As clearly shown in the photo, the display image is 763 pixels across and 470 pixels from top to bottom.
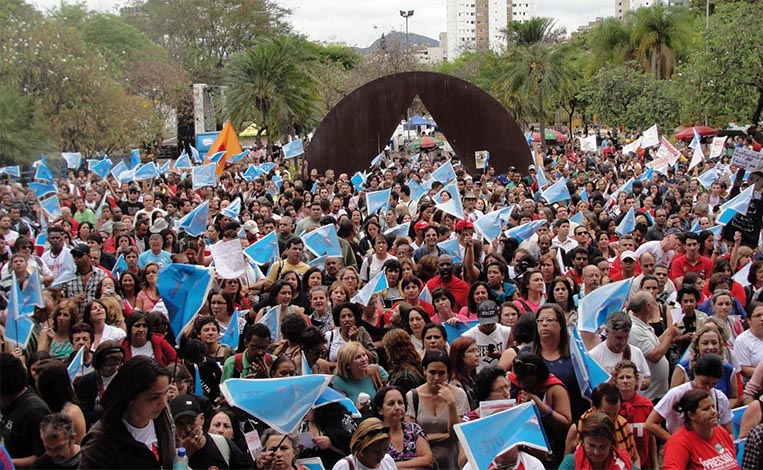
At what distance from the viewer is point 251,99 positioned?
3656 centimetres

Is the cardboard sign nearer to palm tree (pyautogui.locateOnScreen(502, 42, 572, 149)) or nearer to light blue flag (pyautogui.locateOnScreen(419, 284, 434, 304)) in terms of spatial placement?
light blue flag (pyautogui.locateOnScreen(419, 284, 434, 304))

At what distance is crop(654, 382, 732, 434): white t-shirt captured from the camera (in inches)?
244

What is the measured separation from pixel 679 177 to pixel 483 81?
47737 mm

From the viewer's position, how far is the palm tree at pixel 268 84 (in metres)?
36.6

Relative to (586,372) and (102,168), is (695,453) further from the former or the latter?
(102,168)

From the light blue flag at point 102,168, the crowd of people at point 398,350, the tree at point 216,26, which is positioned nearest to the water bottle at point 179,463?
the crowd of people at point 398,350

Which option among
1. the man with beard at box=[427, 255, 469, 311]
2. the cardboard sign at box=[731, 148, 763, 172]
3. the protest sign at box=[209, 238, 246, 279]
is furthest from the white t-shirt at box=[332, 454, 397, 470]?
the cardboard sign at box=[731, 148, 763, 172]

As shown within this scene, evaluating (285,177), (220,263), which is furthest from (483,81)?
(220,263)

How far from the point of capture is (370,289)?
940 cm

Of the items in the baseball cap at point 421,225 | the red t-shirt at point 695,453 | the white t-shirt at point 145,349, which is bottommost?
the red t-shirt at point 695,453

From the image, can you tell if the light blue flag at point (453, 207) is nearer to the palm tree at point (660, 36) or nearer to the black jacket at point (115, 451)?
the black jacket at point (115, 451)

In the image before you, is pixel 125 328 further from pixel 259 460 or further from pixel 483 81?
pixel 483 81

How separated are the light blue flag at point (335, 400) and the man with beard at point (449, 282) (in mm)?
3748

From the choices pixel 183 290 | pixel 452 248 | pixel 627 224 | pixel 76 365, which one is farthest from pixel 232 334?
pixel 627 224
